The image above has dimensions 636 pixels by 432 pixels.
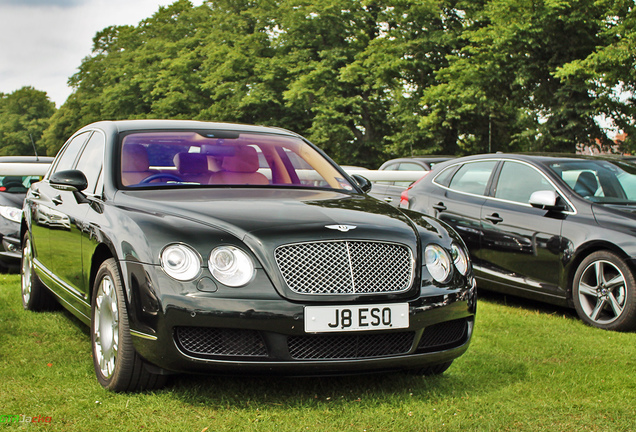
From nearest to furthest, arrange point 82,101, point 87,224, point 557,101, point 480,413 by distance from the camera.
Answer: point 480,413, point 87,224, point 557,101, point 82,101

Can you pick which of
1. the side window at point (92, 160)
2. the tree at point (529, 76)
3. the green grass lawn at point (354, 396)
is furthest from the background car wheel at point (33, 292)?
the tree at point (529, 76)

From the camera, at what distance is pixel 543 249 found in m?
6.97

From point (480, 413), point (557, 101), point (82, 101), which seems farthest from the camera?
point (82, 101)

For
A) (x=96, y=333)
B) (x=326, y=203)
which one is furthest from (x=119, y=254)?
(x=326, y=203)

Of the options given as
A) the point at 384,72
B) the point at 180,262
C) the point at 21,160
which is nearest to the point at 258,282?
the point at 180,262

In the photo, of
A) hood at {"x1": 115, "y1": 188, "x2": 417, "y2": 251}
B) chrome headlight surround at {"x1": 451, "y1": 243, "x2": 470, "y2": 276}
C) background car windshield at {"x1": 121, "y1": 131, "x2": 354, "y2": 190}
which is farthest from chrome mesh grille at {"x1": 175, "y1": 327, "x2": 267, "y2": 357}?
background car windshield at {"x1": 121, "y1": 131, "x2": 354, "y2": 190}

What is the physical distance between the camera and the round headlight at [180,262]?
147 inches

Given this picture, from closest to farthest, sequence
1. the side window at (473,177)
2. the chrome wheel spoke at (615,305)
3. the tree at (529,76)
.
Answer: the chrome wheel spoke at (615,305) → the side window at (473,177) → the tree at (529,76)

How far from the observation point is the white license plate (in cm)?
374

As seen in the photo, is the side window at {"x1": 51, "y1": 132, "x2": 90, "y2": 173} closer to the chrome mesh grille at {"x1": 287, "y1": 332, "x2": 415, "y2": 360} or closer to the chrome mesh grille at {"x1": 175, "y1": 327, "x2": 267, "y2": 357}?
the chrome mesh grille at {"x1": 175, "y1": 327, "x2": 267, "y2": 357}

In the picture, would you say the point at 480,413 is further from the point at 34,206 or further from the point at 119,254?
the point at 34,206

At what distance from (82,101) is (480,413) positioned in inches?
2802

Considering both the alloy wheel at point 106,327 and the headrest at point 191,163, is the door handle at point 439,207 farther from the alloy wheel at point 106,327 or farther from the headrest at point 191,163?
the alloy wheel at point 106,327

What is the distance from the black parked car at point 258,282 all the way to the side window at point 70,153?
1.28 meters
